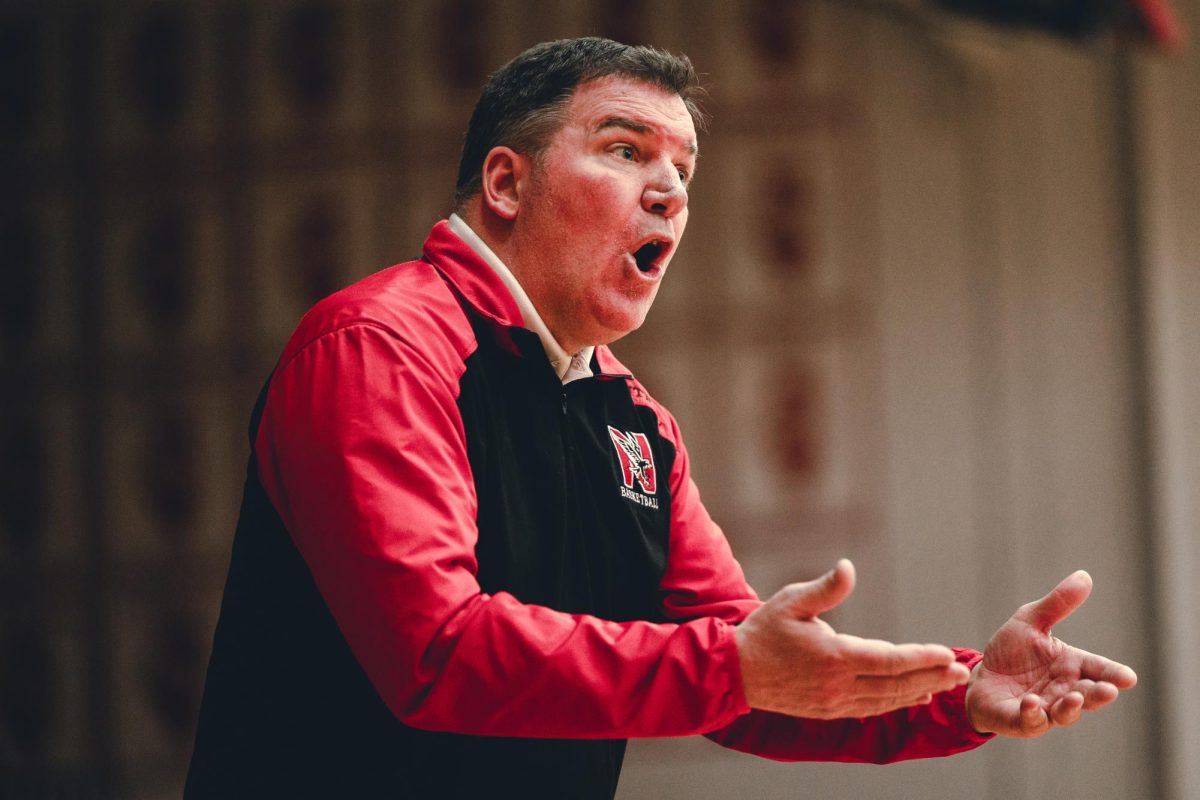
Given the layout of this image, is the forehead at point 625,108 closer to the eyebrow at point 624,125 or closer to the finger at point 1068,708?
the eyebrow at point 624,125

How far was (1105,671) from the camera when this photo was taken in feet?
6.48

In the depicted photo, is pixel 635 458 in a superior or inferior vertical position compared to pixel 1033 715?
superior

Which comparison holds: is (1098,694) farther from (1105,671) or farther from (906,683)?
(906,683)

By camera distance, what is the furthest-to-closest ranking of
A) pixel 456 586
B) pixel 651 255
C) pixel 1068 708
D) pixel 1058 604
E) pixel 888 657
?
pixel 651 255 → pixel 1058 604 → pixel 1068 708 → pixel 456 586 → pixel 888 657

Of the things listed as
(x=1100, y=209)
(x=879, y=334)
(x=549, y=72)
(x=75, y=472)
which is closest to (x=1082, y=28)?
(x=1100, y=209)

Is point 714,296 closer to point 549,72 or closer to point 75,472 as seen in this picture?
point 75,472

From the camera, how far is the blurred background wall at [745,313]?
5.68 metres

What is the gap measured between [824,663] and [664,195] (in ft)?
2.94

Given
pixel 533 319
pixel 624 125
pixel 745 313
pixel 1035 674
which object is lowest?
pixel 1035 674

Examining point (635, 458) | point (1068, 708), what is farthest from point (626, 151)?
point (1068, 708)

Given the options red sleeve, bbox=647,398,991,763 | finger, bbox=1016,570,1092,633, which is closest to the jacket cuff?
red sleeve, bbox=647,398,991,763

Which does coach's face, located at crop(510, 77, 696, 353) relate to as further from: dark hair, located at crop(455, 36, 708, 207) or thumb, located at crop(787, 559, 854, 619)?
thumb, located at crop(787, 559, 854, 619)

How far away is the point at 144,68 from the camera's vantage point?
19.7 ft

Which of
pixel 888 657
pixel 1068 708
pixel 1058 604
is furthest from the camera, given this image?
pixel 1058 604
